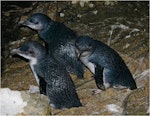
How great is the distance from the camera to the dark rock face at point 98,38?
5648mm

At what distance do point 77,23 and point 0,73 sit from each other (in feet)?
4.46

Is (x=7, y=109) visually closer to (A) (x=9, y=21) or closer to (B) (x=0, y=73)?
(B) (x=0, y=73)

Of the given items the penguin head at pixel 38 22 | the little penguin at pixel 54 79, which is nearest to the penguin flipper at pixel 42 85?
the little penguin at pixel 54 79

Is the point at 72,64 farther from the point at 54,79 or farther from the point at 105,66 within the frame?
the point at 54,79

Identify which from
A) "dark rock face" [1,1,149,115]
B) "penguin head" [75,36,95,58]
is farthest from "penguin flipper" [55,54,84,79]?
"penguin head" [75,36,95,58]

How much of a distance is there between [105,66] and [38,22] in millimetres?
1218

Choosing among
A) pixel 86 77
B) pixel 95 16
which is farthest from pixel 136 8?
pixel 86 77

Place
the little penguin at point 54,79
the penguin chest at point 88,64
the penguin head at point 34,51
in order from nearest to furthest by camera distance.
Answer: the little penguin at point 54,79 → the penguin head at point 34,51 → the penguin chest at point 88,64

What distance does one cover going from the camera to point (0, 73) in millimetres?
6367

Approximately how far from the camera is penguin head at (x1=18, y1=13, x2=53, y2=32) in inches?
258

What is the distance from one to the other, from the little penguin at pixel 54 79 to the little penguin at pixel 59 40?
324 millimetres

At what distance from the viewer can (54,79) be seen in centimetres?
563

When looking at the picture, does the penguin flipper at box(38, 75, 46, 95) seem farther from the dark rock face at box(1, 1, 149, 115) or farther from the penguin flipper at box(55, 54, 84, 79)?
A: the penguin flipper at box(55, 54, 84, 79)

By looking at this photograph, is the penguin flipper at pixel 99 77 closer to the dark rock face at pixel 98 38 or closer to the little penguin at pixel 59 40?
the dark rock face at pixel 98 38
